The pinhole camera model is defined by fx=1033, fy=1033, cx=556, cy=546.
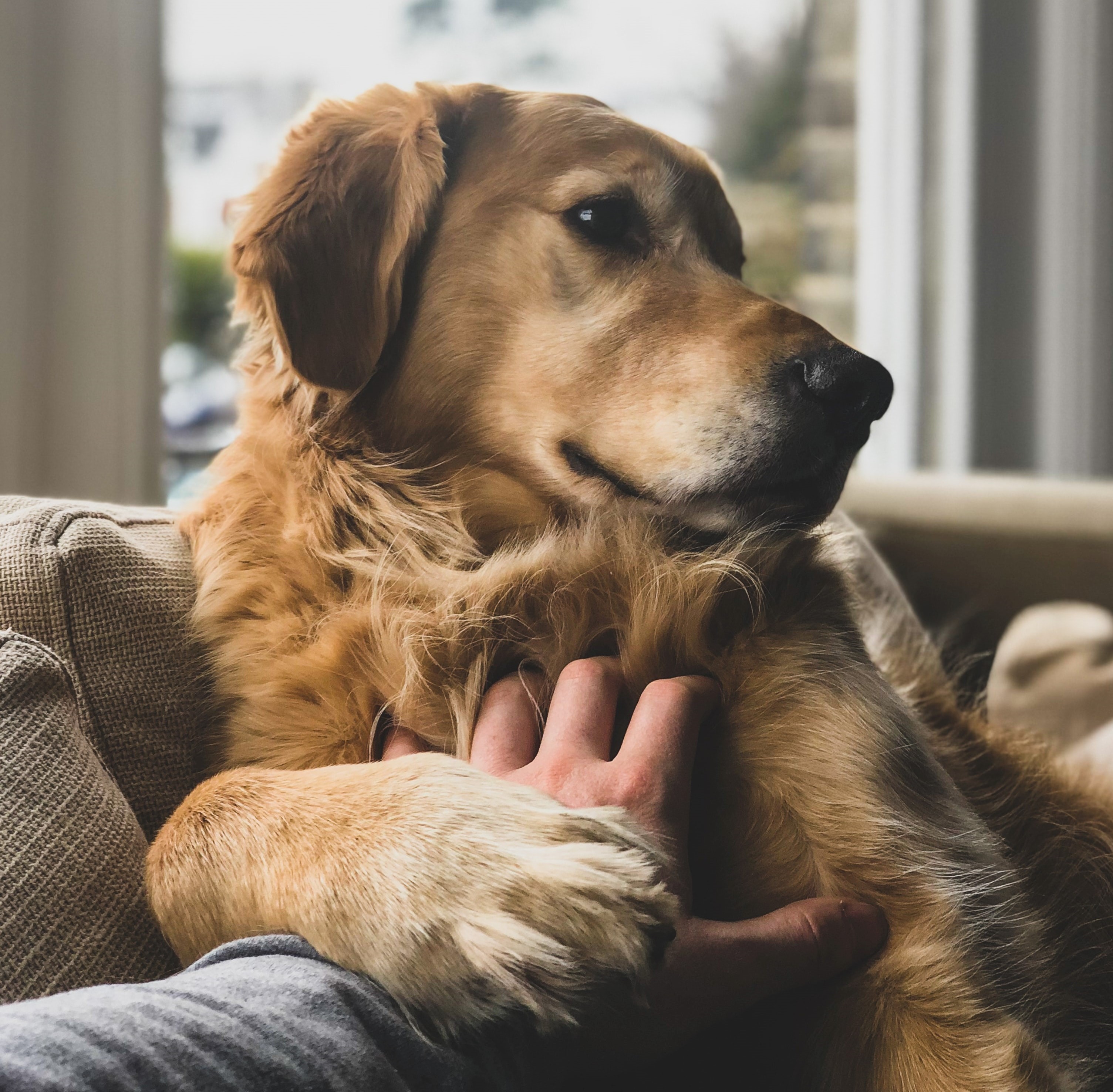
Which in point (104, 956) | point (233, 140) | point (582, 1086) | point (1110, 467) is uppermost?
→ point (233, 140)

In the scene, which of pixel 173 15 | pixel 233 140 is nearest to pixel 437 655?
pixel 173 15

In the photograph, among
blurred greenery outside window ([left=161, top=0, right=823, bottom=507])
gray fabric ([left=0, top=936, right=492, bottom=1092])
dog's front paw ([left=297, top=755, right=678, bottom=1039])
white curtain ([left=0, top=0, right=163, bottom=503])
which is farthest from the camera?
blurred greenery outside window ([left=161, top=0, right=823, bottom=507])

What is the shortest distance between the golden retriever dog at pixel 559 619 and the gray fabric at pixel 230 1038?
0.04 metres

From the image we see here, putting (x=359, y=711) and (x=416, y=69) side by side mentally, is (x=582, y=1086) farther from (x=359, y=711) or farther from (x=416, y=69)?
(x=416, y=69)

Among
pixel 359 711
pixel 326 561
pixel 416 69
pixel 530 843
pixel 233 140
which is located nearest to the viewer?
pixel 530 843

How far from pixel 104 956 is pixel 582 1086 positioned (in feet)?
1.21

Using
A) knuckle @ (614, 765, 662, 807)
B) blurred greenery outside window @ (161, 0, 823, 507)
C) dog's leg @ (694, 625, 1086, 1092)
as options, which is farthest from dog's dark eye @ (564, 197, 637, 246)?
blurred greenery outside window @ (161, 0, 823, 507)

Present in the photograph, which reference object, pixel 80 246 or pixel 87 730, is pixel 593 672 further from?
pixel 80 246

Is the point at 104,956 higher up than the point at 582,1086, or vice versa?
the point at 104,956

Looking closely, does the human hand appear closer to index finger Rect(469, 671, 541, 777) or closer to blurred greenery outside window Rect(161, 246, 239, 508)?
index finger Rect(469, 671, 541, 777)

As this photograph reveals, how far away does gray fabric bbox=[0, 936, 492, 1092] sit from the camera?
0.50 meters

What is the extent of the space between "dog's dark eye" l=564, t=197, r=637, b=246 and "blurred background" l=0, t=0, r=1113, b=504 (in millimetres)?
1667

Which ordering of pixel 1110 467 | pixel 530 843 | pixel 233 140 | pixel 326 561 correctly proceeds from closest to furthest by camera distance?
pixel 530 843 < pixel 326 561 < pixel 233 140 < pixel 1110 467

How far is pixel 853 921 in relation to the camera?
0.77 m
